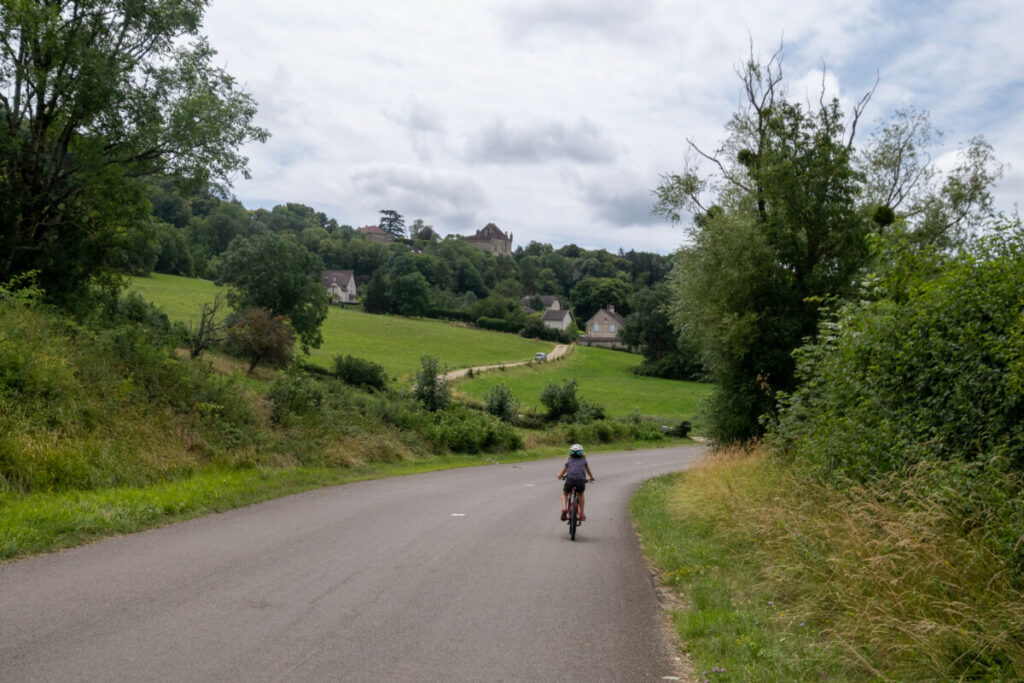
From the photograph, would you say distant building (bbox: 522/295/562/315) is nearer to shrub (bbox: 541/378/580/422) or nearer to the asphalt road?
shrub (bbox: 541/378/580/422)

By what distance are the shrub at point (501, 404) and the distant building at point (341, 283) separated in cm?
9470

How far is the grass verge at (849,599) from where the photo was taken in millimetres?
4965

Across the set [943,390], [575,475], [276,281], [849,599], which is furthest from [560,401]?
[849,599]

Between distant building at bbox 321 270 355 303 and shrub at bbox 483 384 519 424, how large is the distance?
3728 inches

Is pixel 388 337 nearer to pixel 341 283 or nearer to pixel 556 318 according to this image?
pixel 556 318

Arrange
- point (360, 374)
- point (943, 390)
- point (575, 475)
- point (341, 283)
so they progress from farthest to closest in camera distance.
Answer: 1. point (341, 283)
2. point (360, 374)
3. point (575, 475)
4. point (943, 390)

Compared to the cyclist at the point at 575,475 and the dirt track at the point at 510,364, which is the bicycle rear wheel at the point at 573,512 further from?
the dirt track at the point at 510,364

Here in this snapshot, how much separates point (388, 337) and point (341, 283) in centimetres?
5789

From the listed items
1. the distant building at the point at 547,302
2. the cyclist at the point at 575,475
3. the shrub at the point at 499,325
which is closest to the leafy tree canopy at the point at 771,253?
the cyclist at the point at 575,475

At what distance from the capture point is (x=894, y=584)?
18.9 ft

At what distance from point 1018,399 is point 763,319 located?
49.9ft

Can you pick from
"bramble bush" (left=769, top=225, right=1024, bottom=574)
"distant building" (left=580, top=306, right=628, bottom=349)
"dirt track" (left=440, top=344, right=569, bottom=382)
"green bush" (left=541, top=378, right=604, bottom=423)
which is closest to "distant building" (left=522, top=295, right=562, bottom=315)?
"distant building" (left=580, top=306, right=628, bottom=349)

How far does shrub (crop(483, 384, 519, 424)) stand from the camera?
39719 mm

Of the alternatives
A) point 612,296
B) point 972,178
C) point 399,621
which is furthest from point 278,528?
point 612,296
